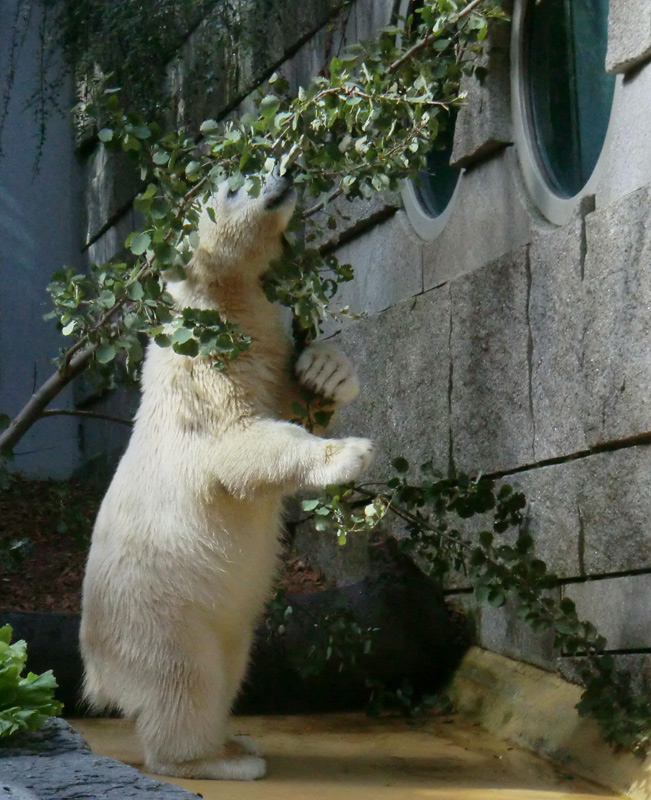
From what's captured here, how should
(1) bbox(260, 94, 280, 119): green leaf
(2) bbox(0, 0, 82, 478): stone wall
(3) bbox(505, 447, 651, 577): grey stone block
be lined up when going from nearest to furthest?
(1) bbox(260, 94, 280, 119): green leaf < (3) bbox(505, 447, 651, 577): grey stone block < (2) bbox(0, 0, 82, 478): stone wall

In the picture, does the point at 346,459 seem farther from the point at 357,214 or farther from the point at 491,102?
the point at 357,214

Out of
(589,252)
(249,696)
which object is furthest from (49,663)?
(589,252)

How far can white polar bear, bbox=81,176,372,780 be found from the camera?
311 centimetres

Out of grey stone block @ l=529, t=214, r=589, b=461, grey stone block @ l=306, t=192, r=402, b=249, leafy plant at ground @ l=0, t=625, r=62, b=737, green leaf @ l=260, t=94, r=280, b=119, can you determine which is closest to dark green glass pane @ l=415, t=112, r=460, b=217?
grey stone block @ l=306, t=192, r=402, b=249

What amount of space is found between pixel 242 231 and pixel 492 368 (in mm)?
1246

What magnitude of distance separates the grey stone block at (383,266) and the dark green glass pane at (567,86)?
91 cm

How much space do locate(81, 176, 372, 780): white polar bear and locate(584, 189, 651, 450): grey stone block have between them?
78cm

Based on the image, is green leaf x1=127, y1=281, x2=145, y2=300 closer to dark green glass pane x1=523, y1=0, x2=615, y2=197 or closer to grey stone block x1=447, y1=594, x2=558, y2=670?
dark green glass pane x1=523, y1=0, x2=615, y2=197

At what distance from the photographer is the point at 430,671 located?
436 centimetres

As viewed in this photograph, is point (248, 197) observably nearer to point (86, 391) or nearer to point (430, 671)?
point (430, 671)

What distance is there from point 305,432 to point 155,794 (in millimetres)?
1330

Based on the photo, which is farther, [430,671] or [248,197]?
[430,671]

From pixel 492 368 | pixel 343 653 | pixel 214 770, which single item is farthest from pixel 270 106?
pixel 343 653

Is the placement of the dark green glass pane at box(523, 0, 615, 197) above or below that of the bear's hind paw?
above
